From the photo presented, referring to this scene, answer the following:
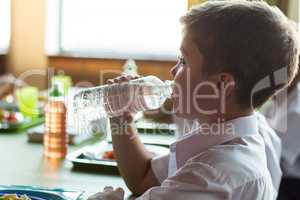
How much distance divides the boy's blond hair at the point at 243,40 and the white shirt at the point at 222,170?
0.30 ft

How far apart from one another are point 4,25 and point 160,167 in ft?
7.22

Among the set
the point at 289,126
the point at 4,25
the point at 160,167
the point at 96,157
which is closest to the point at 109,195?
the point at 160,167

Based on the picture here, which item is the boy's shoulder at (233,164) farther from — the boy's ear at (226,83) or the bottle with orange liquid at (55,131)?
the bottle with orange liquid at (55,131)

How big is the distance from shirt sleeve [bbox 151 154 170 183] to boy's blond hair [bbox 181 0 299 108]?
0.32m

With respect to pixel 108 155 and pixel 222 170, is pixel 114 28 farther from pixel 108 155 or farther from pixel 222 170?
pixel 222 170

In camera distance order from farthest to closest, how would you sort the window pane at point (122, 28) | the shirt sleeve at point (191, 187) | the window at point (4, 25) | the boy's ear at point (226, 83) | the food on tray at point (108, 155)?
the window at point (4, 25), the window pane at point (122, 28), the food on tray at point (108, 155), the boy's ear at point (226, 83), the shirt sleeve at point (191, 187)

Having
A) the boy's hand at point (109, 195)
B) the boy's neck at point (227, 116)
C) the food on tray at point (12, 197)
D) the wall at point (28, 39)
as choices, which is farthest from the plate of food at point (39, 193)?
the wall at point (28, 39)

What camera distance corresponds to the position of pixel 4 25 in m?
3.17

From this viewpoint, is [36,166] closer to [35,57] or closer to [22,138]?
[22,138]

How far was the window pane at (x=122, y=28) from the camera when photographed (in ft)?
9.93

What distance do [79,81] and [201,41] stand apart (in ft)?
7.06

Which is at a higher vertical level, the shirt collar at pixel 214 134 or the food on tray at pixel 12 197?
the shirt collar at pixel 214 134

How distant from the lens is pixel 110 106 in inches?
47.7

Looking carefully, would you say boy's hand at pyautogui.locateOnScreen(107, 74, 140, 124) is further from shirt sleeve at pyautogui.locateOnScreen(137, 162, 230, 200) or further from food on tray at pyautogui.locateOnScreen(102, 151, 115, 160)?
shirt sleeve at pyautogui.locateOnScreen(137, 162, 230, 200)
